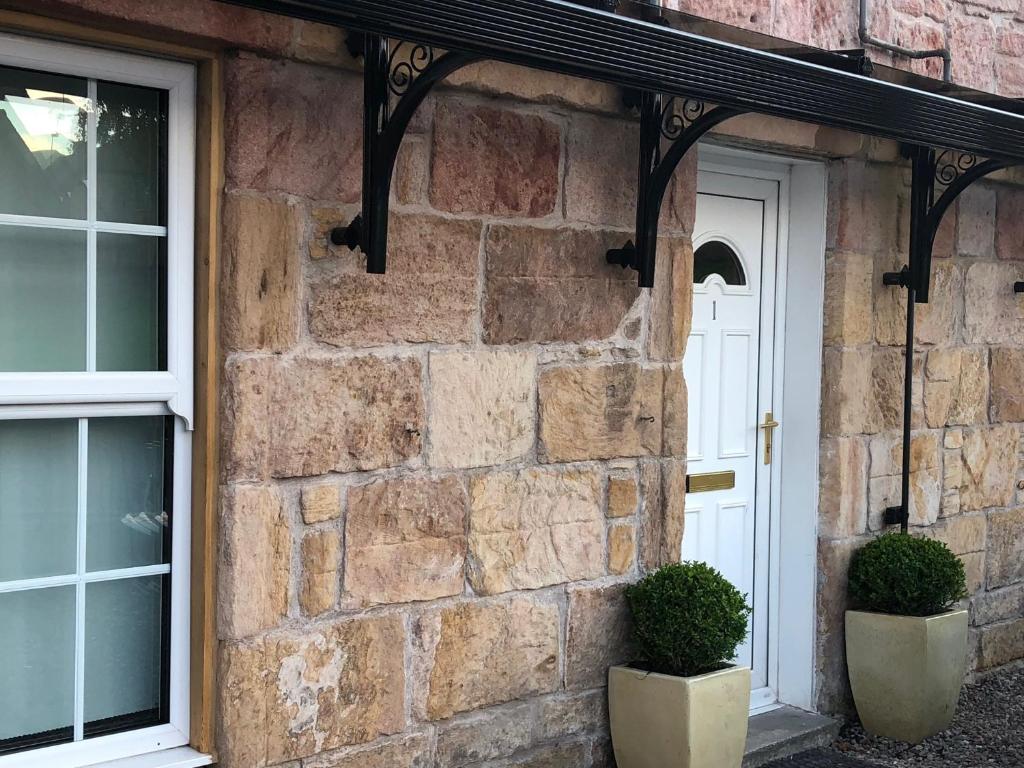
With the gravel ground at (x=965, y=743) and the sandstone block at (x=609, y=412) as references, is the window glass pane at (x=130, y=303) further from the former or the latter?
the gravel ground at (x=965, y=743)

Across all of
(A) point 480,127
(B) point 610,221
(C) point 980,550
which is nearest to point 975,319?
(C) point 980,550

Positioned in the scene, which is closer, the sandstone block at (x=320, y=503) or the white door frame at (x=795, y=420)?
the sandstone block at (x=320, y=503)

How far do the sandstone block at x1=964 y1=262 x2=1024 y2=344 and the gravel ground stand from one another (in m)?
1.69

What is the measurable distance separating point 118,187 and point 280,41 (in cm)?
58

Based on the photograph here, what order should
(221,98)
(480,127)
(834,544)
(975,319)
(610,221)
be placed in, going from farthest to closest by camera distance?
1. (975,319)
2. (834,544)
3. (610,221)
4. (480,127)
5. (221,98)

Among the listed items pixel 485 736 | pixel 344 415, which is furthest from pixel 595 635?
pixel 344 415

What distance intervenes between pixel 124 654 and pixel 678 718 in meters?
1.73

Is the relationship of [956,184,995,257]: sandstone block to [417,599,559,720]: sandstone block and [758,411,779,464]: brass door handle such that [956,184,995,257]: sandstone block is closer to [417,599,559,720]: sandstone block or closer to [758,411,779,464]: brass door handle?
[758,411,779,464]: brass door handle

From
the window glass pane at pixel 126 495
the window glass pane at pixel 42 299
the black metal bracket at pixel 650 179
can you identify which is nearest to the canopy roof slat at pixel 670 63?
the black metal bracket at pixel 650 179

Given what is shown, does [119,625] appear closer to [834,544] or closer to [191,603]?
[191,603]

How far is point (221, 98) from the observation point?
3.14 metres

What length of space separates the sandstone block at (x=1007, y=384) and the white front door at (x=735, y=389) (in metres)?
1.38

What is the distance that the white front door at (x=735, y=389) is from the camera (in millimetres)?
4852

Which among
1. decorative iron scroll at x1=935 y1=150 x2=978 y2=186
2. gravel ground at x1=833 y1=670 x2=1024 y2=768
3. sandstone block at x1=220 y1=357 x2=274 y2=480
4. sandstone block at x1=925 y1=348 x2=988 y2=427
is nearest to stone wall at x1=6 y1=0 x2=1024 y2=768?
sandstone block at x1=220 y1=357 x2=274 y2=480
